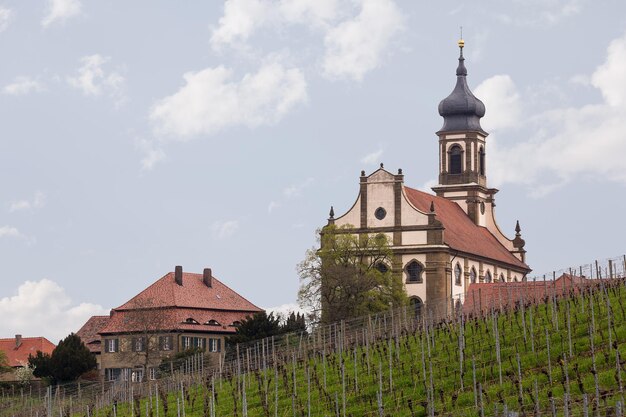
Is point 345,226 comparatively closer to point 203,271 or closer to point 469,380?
point 203,271

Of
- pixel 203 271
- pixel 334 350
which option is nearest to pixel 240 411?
pixel 334 350

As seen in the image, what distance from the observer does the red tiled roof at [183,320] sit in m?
88.6

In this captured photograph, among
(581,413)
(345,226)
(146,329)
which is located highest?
(345,226)

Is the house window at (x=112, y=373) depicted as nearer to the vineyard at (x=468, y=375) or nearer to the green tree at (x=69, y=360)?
the green tree at (x=69, y=360)

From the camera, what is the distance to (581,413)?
32.0 metres

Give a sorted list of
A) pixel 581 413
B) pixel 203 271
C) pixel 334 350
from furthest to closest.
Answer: pixel 203 271, pixel 334 350, pixel 581 413

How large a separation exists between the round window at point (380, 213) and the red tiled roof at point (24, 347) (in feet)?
76.8

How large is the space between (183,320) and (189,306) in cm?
157

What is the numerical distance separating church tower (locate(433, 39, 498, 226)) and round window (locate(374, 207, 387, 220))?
13947mm

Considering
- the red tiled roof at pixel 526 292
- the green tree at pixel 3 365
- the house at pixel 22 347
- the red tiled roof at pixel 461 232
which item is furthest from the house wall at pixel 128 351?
the red tiled roof at pixel 526 292

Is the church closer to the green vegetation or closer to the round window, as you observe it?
the round window

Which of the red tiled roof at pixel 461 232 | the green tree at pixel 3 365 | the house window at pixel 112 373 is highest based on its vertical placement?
the red tiled roof at pixel 461 232

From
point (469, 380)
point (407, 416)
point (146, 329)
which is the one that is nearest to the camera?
point (407, 416)

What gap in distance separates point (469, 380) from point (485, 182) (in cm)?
7153
